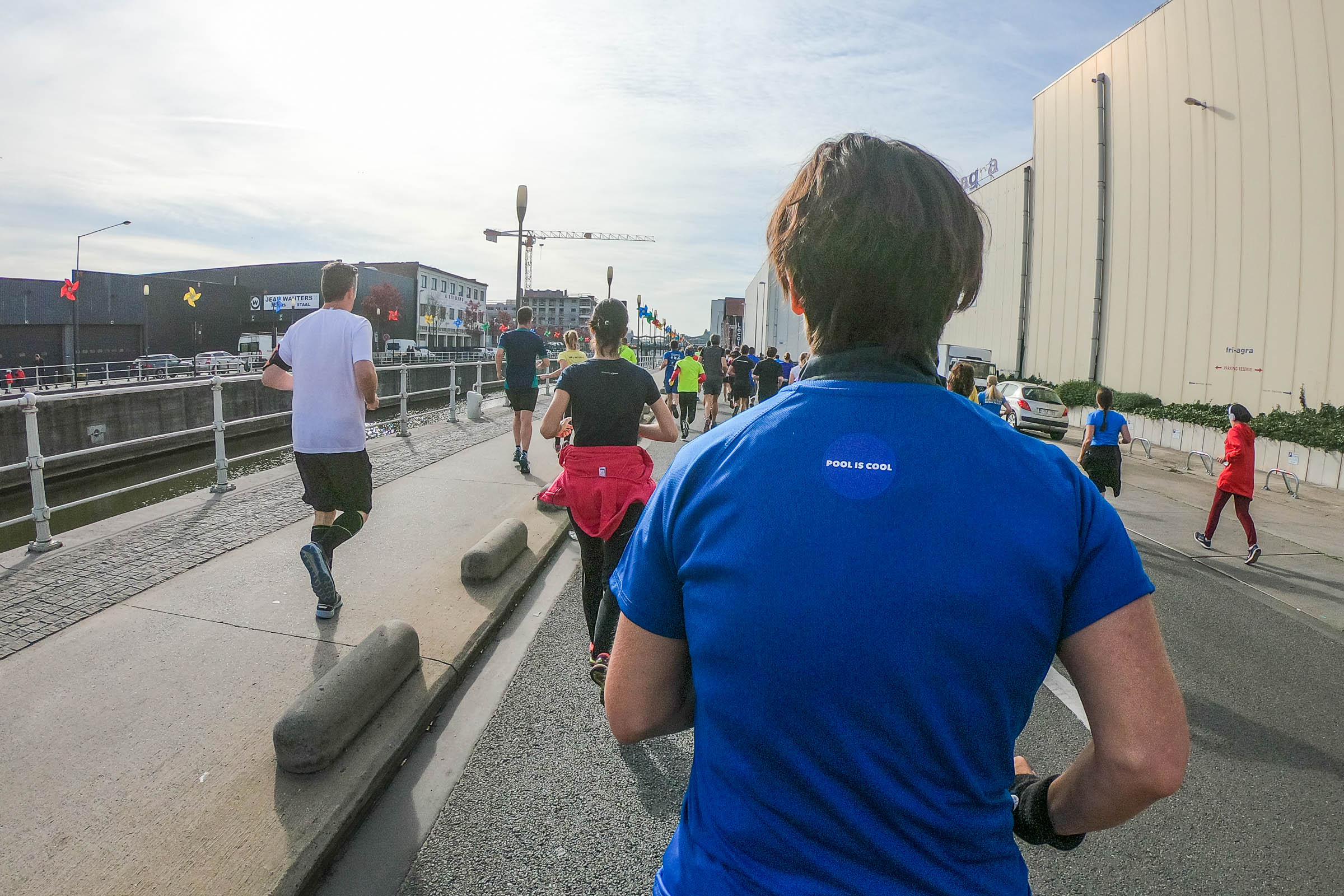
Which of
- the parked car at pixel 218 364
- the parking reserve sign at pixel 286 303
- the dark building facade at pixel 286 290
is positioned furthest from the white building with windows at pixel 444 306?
the parked car at pixel 218 364

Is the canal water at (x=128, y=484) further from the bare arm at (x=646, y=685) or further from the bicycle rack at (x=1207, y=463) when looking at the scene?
the bicycle rack at (x=1207, y=463)

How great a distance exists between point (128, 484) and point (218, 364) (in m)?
26.2

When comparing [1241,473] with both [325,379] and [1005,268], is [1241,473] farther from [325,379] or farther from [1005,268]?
[1005,268]

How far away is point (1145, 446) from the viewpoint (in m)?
17.0

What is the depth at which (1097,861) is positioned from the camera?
280 centimetres

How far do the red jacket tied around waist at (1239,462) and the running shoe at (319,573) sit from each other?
8.01m

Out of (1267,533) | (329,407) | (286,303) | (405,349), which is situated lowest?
(1267,533)

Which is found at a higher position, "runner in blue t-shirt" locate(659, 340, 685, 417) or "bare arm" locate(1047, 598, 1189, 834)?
"runner in blue t-shirt" locate(659, 340, 685, 417)

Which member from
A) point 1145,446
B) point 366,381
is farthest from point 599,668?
point 1145,446

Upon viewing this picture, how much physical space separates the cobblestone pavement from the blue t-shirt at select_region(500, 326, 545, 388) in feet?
6.52

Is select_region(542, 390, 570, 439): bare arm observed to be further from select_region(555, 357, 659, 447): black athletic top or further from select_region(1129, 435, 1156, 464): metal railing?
select_region(1129, 435, 1156, 464): metal railing

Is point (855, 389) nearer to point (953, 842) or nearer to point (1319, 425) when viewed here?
point (953, 842)

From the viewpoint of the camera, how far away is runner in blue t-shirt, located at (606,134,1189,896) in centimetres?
94

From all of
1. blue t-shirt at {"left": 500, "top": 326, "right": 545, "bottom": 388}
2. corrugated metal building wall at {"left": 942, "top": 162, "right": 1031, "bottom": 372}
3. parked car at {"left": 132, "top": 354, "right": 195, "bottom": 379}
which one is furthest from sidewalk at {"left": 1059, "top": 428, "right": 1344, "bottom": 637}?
parked car at {"left": 132, "top": 354, "right": 195, "bottom": 379}
